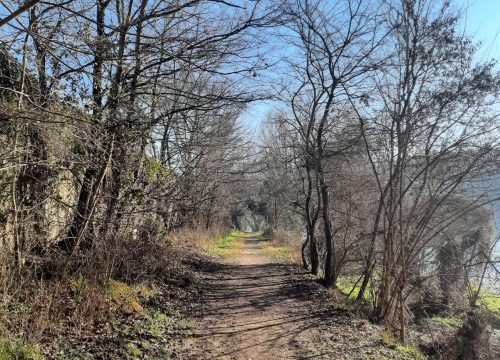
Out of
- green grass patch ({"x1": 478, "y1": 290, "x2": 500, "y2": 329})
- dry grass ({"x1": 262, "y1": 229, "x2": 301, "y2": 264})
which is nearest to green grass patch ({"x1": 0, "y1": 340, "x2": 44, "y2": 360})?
dry grass ({"x1": 262, "y1": 229, "x2": 301, "y2": 264})

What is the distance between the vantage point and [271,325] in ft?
23.5

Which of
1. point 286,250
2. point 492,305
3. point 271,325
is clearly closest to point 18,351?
point 271,325

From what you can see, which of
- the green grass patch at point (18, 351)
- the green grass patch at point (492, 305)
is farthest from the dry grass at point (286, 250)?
the green grass patch at point (18, 351)

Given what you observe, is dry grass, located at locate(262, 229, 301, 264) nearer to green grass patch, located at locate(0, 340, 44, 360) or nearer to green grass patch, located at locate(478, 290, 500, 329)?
green grass patch, located at locate(478, 290, 500, 329)

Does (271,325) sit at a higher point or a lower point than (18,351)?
lower

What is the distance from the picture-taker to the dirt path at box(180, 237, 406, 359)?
5.87 meters

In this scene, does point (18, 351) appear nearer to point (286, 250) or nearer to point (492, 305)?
point (286, 250)

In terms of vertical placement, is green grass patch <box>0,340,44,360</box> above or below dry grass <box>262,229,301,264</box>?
above

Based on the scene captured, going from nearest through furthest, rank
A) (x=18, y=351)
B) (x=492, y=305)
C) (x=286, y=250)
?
(x=18, y=351) → (x=286, y=250) → (x=492, y=305)

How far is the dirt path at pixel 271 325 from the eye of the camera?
5.87 meters

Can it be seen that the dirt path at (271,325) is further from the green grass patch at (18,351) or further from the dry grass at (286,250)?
the dry grass at (286,250)

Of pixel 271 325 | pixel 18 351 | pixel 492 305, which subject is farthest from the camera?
pixel 492 305

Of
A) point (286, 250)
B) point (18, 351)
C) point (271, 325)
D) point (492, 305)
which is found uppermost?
point (18, 351)

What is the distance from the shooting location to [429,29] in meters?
7.87
